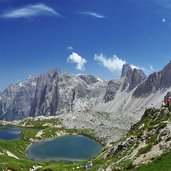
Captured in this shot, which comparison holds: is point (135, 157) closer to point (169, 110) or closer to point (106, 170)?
point (106, 170)

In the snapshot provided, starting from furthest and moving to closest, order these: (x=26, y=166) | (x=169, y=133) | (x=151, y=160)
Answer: (x=26, y=166), (x=169, y=133), (x=151, y=160)

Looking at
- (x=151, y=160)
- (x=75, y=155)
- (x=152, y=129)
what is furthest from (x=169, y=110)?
(x=75, y=155)

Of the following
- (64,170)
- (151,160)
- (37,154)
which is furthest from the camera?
(37,154)

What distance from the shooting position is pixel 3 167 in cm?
7825

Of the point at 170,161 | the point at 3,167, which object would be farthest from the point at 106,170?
the point at 3,167

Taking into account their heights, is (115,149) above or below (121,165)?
above

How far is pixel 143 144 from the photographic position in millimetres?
56406

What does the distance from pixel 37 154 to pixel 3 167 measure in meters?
107

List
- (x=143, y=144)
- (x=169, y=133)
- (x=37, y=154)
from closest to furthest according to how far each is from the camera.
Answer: (x=169, y=133), (x=143, y=144), (x=37, y=154)

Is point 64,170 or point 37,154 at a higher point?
point 37,154

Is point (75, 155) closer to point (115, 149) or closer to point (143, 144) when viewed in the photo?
point (115, 149)

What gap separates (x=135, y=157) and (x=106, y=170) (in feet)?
18.1

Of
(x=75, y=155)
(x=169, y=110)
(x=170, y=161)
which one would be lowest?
(x=170, y=161)

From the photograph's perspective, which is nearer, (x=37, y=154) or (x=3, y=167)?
(x=3, y=167)
